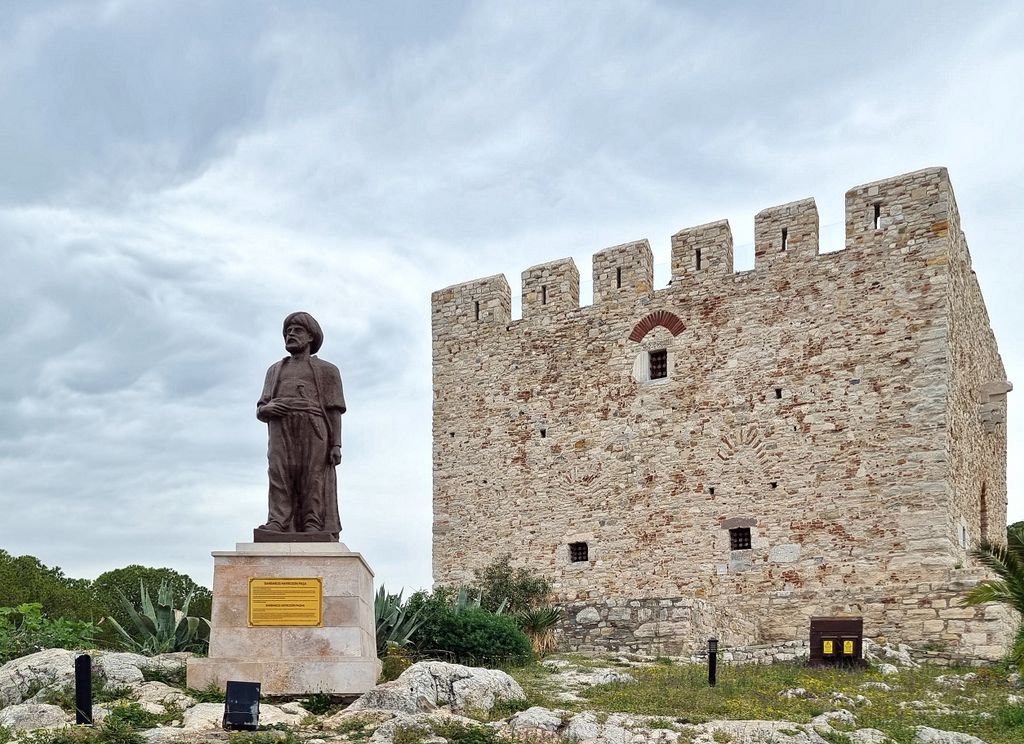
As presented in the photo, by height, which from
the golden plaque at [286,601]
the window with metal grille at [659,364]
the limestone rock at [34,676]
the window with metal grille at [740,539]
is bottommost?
the limestone rock at [34,676]

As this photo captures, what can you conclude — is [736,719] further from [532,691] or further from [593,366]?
[593,366]

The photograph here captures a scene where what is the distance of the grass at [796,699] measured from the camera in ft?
35.4

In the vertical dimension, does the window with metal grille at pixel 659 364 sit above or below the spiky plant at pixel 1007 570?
above

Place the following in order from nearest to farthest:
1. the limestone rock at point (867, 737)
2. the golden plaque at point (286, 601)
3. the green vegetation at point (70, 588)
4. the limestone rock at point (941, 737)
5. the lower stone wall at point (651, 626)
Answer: the limestone rock at point (867, 737) → the limestone rock at point (941, 737) → the golden plaque at point (286, 601) → the lower stone wall at point (651, 626) → the green vegetation at point (70, 588)

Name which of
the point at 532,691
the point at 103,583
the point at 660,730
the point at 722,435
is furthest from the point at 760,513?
the point at 103,583

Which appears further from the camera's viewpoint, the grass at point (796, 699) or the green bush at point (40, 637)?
the green bush at point (40, 637)

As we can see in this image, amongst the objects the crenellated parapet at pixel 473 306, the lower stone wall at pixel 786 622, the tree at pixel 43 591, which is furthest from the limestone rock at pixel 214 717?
the tree at pixel 43 591

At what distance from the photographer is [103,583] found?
31.4 m

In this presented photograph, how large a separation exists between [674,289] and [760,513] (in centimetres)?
414

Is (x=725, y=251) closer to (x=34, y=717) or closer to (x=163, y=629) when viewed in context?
(x=163, y=629)

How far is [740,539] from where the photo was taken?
19.1 meters

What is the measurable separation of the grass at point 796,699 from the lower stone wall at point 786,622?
176 cm

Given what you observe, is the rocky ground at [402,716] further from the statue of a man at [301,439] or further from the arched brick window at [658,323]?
the arched brick window at [658,323]

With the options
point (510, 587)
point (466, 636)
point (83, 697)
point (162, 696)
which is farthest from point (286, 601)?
point (510, 587)
